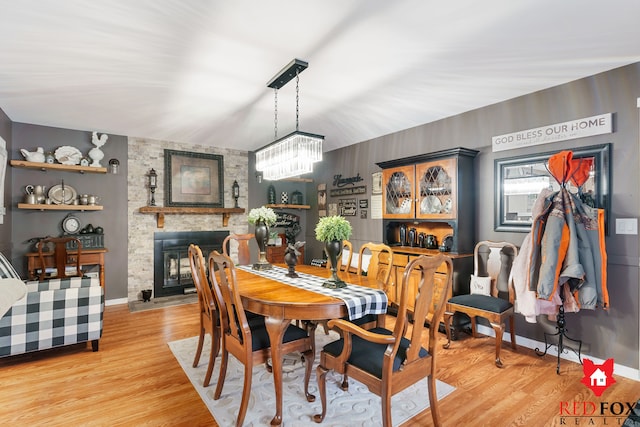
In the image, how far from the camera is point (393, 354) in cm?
173

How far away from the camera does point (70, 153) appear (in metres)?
4.57

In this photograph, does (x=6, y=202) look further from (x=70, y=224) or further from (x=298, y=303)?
(x=298, y=303)

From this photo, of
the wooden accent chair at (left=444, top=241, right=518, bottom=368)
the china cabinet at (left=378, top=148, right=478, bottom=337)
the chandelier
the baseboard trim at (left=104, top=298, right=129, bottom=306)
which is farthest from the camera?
the baseboard trim at (left=104, top=298, right=129, bottom=306)

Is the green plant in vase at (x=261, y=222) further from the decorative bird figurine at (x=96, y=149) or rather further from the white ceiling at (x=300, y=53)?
the decorative bird figurine at (x=96, y=149)

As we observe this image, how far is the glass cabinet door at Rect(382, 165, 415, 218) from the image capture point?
165 inches

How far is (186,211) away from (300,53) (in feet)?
11.8

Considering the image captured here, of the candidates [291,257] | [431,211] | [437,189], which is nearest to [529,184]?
[437,189]

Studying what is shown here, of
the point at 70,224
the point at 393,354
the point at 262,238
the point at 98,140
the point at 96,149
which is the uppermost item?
the point at 98,140

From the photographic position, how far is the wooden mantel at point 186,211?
16.6 ft

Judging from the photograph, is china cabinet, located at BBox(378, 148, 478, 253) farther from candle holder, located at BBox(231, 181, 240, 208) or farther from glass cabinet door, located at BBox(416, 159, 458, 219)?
candle holder, located at BBox(231, 181, 240, 208)

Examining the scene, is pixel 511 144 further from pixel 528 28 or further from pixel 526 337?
pixel 526 337

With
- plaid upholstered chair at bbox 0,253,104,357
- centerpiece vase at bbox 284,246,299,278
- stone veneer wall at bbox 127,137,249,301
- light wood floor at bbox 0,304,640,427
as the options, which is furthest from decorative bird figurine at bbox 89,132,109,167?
centerpiece vase at bbox 284,246,299,278

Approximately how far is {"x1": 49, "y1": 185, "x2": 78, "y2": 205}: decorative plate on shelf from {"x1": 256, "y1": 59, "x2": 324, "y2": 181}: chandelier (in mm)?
3154

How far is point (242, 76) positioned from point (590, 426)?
3609 mm
